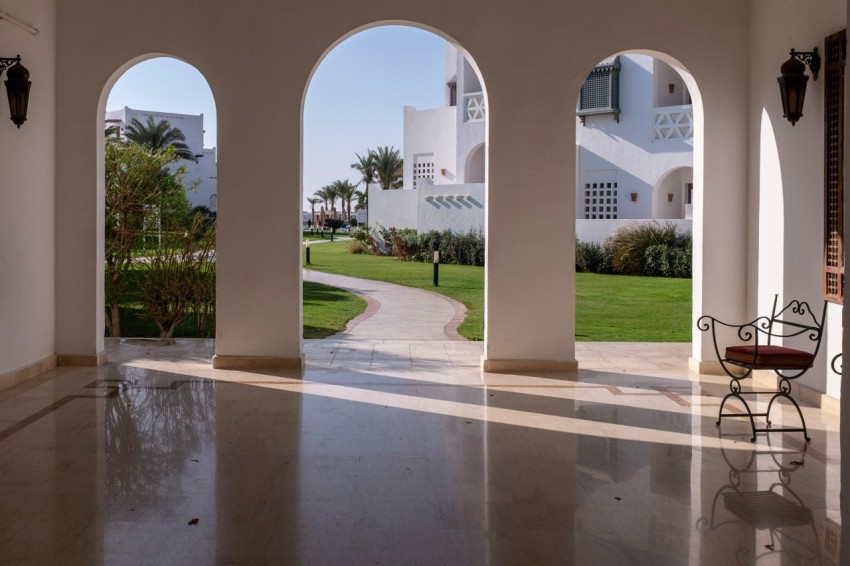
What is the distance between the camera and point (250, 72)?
823 centimetres

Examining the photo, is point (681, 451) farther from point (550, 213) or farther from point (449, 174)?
point (449, 174)

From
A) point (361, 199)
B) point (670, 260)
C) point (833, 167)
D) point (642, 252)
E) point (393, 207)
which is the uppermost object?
point (361, 199)

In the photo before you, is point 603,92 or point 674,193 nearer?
point 603,92

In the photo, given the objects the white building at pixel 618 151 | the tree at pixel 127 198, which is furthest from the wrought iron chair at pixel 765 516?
the white building at pixel 618 151

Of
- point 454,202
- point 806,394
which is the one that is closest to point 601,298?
point 806,394

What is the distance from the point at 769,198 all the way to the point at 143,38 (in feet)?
20.9

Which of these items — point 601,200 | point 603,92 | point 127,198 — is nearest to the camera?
point 127,198

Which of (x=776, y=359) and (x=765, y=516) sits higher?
(x=776, y=359)

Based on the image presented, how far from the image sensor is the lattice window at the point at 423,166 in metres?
32.8

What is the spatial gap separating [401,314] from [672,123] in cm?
1510

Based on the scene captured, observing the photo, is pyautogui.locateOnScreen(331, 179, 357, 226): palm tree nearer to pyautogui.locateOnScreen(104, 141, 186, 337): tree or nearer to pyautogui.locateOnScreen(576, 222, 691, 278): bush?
pyautogui.locateOnScreen(576, 222, 691, 278): bush

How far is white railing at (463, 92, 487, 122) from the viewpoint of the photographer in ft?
96.3

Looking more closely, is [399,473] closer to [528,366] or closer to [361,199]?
[528,366]

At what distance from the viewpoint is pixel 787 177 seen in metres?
7.48
